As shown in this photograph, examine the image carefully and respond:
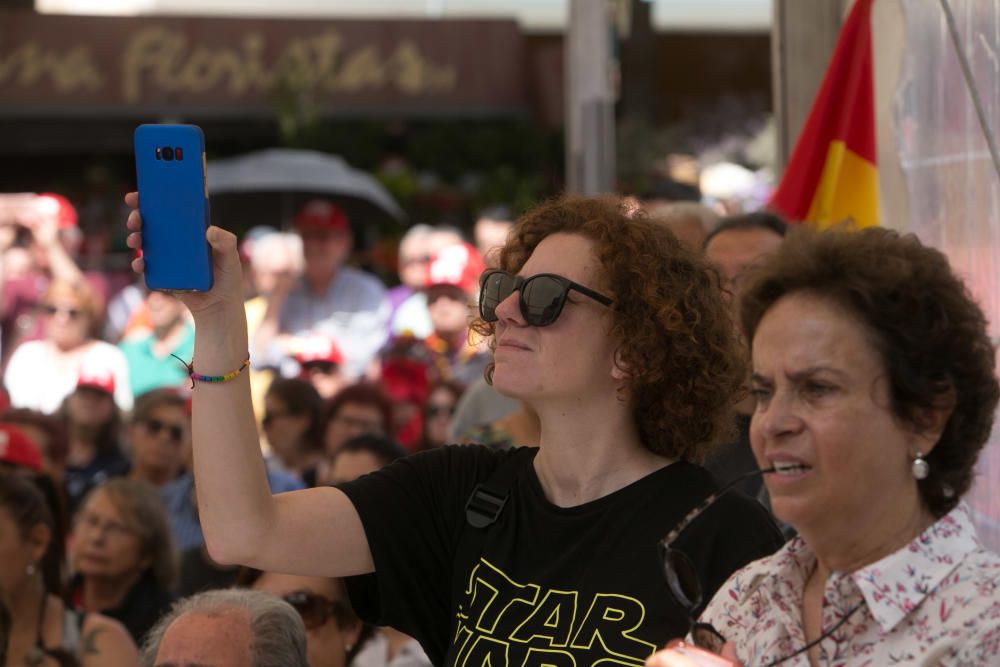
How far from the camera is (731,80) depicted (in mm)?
19328

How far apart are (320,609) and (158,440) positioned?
265 centimetres

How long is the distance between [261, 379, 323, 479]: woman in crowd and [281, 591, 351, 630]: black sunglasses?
2679mm

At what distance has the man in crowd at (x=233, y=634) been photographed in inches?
121

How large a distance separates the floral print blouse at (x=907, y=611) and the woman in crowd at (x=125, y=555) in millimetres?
3439

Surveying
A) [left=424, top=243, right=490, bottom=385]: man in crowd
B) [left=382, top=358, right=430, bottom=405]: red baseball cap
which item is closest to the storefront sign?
[left=424, top=243, right=490, bottom=385]: man in crowd

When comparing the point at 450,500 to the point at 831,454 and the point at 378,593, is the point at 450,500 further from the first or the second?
the point at 831,454

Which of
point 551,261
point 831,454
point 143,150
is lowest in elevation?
point 831,454

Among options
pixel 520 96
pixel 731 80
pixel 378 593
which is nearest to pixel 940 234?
pixel 378 593

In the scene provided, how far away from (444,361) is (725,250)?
183 inches

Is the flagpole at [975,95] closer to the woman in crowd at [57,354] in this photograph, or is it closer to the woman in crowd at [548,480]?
the woman in crowd at [548,480]

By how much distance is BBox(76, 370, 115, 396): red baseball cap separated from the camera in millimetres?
7660

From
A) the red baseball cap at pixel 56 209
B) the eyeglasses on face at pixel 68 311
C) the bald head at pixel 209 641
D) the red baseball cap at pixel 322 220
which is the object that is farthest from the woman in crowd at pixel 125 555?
the red baseball cap at pixel 56 209

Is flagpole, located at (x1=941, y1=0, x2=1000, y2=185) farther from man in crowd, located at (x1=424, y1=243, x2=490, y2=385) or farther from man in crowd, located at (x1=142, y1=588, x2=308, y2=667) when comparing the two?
man in crowd, located at (x1=424, y1=243, x2=490, y2=385)

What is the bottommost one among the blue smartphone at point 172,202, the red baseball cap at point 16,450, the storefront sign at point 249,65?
the red baseball cap at point 16,450
